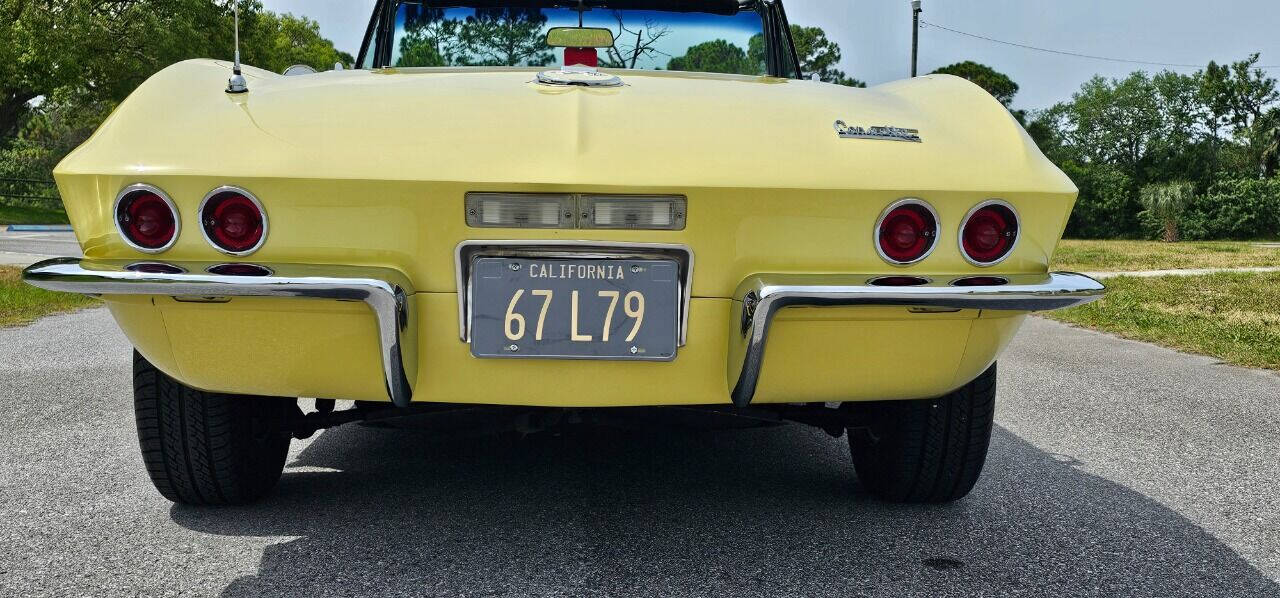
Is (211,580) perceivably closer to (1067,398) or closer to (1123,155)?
(1067,398)

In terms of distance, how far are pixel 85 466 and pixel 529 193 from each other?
7.03ft

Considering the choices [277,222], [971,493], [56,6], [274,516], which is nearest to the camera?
[277,222]

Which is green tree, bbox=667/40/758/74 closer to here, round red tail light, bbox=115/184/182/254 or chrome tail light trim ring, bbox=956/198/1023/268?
chrome tail light trim ring, bbox=956/198/1023/268

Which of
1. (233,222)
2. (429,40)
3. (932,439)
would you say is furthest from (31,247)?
(932,439)

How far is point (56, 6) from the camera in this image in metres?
27.7

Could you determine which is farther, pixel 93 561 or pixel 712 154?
pixel 93 561

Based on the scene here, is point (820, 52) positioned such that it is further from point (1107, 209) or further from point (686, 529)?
point (686, 529)

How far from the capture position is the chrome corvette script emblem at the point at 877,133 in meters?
2.40

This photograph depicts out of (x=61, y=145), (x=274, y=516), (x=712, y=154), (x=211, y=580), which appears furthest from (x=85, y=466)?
(x=61, y=145)

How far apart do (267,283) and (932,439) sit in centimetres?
176

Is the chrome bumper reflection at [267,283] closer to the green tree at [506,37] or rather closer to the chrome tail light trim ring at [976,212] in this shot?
the chrome tail light trim ring at [976,212]

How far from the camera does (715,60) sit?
3.58m

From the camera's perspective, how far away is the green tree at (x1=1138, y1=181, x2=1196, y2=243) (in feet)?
126

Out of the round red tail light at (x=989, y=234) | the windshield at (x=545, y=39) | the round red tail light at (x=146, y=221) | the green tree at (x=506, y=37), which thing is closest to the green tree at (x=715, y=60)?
the windshield at (x=545, y=39)
